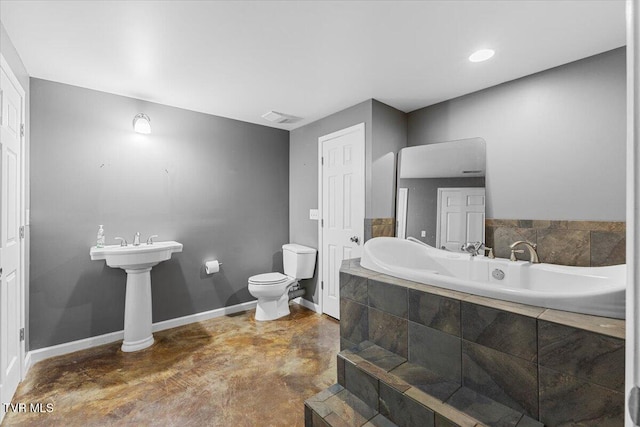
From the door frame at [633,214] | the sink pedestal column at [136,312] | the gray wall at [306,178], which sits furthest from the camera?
the gray wall at [306,178]

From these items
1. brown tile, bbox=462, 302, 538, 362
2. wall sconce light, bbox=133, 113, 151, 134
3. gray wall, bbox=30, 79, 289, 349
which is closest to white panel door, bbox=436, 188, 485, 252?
brown tile, bbox=462, 302, 538, 362

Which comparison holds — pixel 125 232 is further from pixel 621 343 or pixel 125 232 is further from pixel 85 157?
pixel 621 343

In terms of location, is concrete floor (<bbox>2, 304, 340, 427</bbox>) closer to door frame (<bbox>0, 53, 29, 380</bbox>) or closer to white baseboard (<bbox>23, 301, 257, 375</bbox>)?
white baseboard (<bbox>23, 301, 257, 375</bbox>)

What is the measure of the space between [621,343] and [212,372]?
2327 mm

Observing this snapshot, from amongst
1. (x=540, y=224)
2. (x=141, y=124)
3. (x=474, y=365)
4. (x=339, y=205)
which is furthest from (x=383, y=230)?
(x=141, y=124)

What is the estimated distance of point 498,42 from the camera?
1.91m

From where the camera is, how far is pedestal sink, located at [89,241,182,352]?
2445 millimetres

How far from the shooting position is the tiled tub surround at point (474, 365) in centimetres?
113

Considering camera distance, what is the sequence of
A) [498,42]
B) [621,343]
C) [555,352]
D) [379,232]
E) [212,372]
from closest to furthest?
[621,343] → [555,352] → [498,42] → [212,372] → [379,232]

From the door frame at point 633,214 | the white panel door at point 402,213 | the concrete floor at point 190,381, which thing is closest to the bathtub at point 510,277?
the white panel door at point 402,213

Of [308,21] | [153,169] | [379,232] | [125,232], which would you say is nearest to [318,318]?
[379,232]

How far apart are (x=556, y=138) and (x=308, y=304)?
2932 mm

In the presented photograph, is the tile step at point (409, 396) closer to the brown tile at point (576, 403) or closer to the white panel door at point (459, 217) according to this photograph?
the brown tile at point (576, 403)

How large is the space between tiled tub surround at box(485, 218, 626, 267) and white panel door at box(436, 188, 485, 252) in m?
0.12
